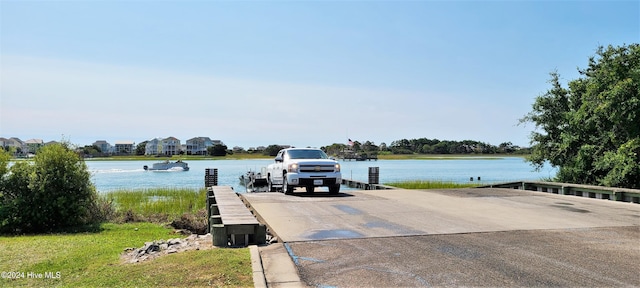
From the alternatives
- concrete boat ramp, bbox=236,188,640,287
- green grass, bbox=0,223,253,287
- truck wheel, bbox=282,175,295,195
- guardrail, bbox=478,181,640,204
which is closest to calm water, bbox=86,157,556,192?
truck wheel, bbox=282,175,295,195

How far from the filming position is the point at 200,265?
22.5 feet

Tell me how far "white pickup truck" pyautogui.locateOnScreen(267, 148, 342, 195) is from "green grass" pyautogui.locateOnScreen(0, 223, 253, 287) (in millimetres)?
7782

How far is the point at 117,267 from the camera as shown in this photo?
7.81 meters

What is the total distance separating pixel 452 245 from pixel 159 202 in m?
21.8

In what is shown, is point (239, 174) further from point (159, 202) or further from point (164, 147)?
point (164, 147)

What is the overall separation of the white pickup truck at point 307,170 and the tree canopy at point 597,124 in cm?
1166

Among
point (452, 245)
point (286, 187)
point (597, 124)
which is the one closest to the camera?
point (452, 245)

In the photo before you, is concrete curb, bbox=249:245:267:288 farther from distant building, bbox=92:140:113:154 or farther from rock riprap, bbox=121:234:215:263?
distant building, bbox=92:140:113:154

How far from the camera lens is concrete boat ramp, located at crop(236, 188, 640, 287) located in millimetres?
6301

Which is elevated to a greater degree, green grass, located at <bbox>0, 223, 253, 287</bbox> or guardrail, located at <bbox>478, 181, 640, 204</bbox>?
guardrail, located at <bbox>478, 181, 640, 204</bbox>

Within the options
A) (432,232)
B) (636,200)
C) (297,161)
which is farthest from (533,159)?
(432,232)

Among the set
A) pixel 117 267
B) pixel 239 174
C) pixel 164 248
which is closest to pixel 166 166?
pixel 239 174

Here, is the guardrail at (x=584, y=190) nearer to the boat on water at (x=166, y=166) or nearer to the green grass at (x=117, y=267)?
the green grass at (x=117, y=267)

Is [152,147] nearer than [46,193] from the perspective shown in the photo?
No
